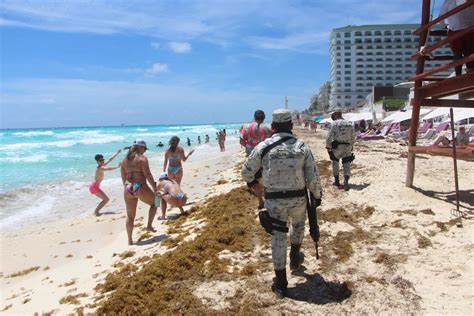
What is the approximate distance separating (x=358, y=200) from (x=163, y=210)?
4.33m

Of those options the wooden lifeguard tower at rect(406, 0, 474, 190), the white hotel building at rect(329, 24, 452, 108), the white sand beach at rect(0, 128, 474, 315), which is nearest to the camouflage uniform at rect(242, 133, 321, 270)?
the white sand beach at rect(0, 128, 474, 315)

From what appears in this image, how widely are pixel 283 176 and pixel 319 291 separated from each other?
132 centimetres

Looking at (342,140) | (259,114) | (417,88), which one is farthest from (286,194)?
(342,140)

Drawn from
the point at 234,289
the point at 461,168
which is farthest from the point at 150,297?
the point at 461,168

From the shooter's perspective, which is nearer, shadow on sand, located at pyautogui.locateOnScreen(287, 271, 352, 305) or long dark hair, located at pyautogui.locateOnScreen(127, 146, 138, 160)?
shadow on sand, located at pyautogui.locateOnScreen(287, 271, 352, 305)

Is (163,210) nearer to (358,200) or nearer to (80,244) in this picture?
(80,244)

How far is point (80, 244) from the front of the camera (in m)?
7.81

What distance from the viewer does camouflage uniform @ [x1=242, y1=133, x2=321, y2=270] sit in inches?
150

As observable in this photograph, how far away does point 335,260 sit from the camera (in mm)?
4730

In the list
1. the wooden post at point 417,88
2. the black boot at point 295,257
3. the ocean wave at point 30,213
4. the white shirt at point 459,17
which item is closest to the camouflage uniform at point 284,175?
the black boot at point 295,257

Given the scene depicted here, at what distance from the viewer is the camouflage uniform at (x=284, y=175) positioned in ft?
12.5

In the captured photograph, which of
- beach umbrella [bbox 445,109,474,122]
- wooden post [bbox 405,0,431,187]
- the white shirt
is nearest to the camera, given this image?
the white shirt

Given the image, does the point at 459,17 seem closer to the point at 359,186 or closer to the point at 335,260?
the point at 335,260

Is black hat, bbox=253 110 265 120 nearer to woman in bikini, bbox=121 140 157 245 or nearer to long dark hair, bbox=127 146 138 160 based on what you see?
woman in bikini, bbox=121 140 157 245
